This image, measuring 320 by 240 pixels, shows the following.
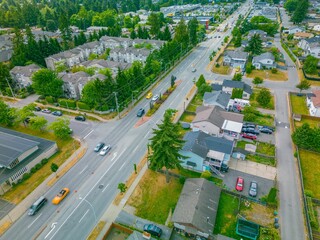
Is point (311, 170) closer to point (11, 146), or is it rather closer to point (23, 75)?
point (11, 146)

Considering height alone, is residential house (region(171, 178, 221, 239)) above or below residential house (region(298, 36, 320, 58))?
below

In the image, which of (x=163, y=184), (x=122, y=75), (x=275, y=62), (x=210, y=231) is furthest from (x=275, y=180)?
(x=275, y=62)

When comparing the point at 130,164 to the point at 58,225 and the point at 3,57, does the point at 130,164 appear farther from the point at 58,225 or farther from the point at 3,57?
the point at 3,57

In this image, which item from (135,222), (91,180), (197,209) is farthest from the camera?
(91,180)

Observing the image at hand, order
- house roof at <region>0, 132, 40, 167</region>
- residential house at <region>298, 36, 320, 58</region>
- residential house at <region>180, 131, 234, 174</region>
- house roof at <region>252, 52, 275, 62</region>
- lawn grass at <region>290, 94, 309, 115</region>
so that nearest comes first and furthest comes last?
residential house at <region>180, 131, 234, 174</region>
house roof at <region>0, 132, 40, 167</region>
lawn grass at <region>290, 94, 309, 115</region>
house roof at <region>252, 52, 275, 62</region>
residential house at <region>298, 36, 320, 58</region>

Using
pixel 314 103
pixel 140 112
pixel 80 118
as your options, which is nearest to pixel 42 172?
pixel 80 118

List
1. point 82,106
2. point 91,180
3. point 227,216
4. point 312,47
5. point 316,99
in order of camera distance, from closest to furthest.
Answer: point 227,216, point 91,180, point 316,99, point 82,106, point 312,47

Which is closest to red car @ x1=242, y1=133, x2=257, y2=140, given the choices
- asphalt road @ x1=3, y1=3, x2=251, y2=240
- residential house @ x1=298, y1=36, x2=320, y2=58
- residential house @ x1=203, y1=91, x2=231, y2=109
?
residential house @ x1=203, y1=91, x2=231, y2=109

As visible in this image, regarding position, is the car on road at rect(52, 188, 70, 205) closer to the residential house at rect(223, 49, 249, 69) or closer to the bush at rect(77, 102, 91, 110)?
the bush at rect(77, 102, 91, 110)
